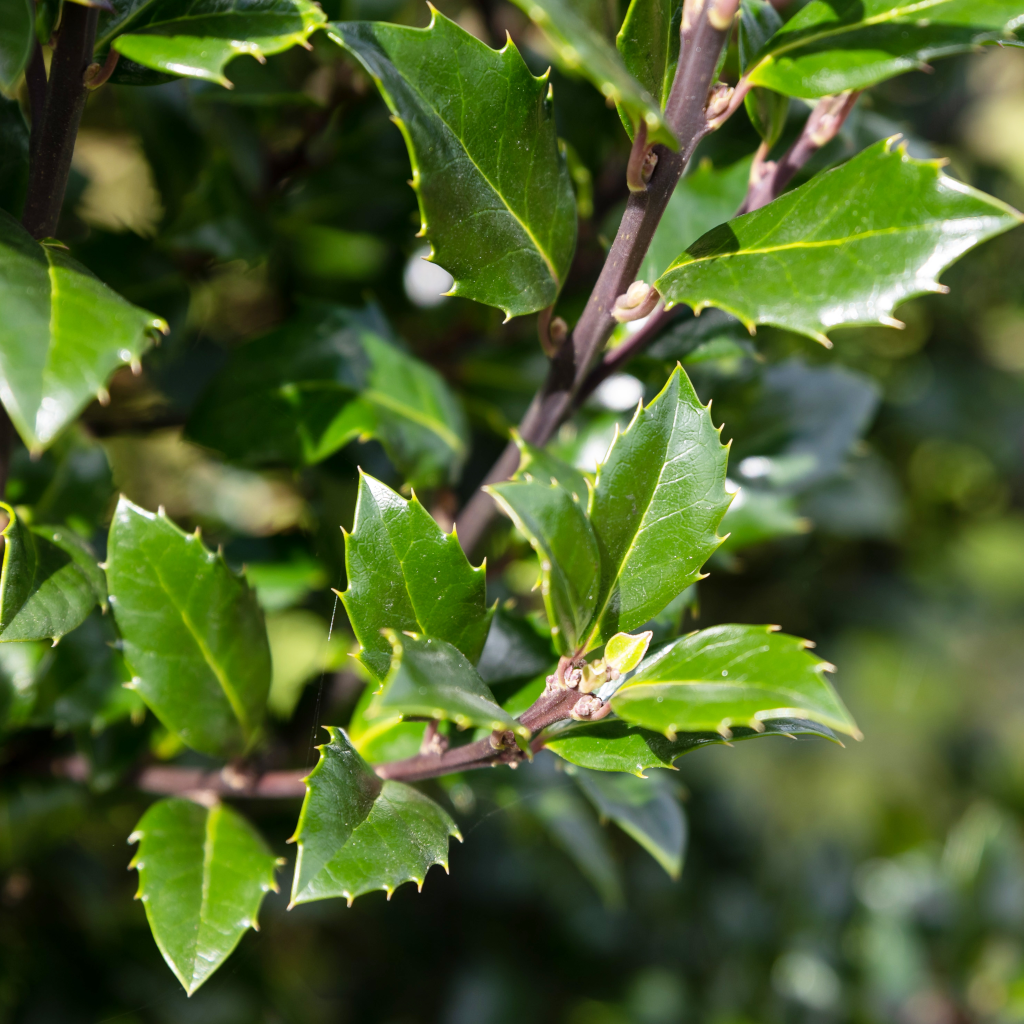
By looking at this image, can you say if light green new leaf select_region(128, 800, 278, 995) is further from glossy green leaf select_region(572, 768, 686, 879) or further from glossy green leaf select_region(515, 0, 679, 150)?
glossy green leaf select_region(515, 0, 679, 150)

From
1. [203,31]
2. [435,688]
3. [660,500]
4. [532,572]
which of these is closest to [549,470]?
[660,500]

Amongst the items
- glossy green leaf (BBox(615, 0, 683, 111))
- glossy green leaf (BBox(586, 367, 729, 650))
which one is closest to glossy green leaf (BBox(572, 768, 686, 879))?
glossy green leaf (BBox(586, 367, 729, 650))

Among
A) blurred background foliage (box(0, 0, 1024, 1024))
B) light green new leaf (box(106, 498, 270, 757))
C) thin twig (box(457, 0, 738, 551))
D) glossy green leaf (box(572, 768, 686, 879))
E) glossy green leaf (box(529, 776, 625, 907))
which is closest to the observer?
thin twig (box(457, 0, 738, 551))

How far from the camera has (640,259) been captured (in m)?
0.55

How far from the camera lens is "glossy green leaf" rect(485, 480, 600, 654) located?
44cm

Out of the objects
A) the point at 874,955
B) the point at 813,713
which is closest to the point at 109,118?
the point at 813,713

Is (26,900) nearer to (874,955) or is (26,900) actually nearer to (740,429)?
(740,429)

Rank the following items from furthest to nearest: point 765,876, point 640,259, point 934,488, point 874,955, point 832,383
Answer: point 934,488
point 765,876
point 874,955
point 832,383
point 640,259

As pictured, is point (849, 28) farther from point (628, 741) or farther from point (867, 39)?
point (628, 741)

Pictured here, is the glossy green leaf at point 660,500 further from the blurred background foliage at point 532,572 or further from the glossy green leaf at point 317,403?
the glossy green leaf at point 317,403

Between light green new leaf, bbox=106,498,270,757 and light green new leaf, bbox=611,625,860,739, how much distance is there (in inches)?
12.0

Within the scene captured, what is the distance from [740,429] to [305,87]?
0.64m

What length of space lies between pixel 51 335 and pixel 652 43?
0.35 metres

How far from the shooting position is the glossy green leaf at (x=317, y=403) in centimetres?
76
